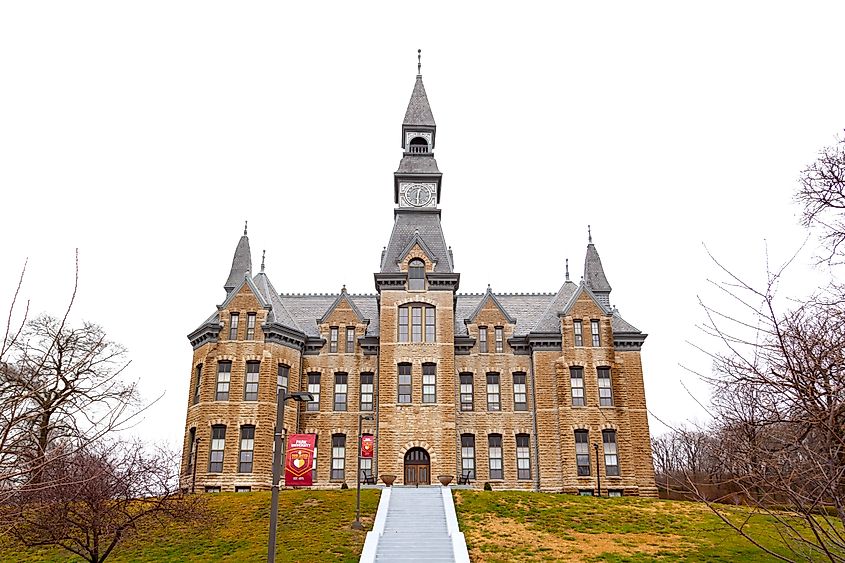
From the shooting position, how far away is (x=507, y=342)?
4412 cm

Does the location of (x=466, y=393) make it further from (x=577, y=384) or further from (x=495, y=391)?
(x=577, y=384)

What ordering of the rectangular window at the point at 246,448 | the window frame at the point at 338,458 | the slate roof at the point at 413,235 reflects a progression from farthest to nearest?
the slate roof at the point at 413,235 → the window frame at the point at 338,458 → the rectangular window at the point at 246,448

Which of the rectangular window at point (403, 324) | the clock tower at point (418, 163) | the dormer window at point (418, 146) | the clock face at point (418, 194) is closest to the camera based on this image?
the rectangular window at point (403, 324)

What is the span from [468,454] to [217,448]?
13781 mm

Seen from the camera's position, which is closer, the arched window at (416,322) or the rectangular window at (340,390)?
the arched window at (416,322)

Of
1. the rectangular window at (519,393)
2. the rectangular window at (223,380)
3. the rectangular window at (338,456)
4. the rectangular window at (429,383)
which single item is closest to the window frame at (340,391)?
the rectangular window at (338,456)

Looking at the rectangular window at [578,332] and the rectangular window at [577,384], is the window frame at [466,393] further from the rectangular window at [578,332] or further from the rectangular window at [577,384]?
the rectangular window at [578,332]

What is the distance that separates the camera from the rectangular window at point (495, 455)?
41625 millimetres

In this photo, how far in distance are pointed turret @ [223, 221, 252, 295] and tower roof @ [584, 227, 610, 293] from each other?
2133cm

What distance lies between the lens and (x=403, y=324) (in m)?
42.2

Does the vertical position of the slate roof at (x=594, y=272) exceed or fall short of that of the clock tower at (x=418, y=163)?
it falls short

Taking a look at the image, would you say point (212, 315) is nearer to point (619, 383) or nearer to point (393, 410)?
point (393, 410)

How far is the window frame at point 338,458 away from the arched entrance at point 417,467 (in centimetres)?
397

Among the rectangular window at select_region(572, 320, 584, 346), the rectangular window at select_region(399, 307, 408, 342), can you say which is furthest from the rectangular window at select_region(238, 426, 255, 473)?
the rectangular window at select_region(572, 320, 584, 346)
